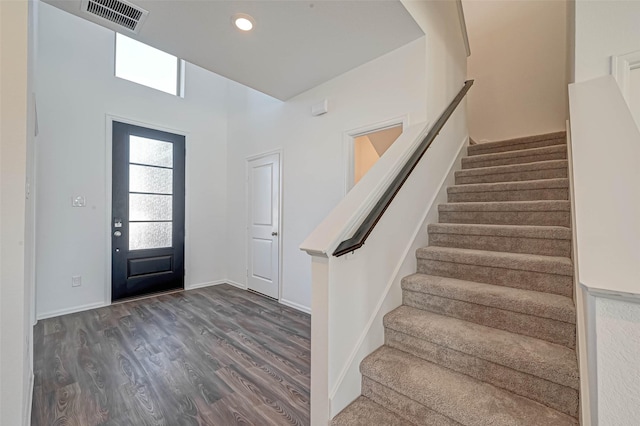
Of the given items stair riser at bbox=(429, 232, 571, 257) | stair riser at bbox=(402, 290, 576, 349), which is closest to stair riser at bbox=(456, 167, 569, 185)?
stair riser at bbox=(429, 232, 571, 257)

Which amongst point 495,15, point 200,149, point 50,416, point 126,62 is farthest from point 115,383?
point 495,15

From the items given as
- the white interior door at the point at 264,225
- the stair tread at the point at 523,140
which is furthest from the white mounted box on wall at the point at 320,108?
the stair tread at the point at 523,140

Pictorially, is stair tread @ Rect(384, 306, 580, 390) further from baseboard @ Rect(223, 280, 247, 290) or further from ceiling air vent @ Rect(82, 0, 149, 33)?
baseboard @ Rect(223, 280, 247, 290)

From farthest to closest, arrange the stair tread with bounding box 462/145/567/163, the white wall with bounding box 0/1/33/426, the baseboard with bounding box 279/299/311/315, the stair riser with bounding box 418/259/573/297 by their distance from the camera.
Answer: the baseboard with bounding box 279/299/311/315, the stair tread with bounding box 462/145/567/163, the stair riser with bounding box 418/259/573/297, the white wall with bounding box 0/1/33/426

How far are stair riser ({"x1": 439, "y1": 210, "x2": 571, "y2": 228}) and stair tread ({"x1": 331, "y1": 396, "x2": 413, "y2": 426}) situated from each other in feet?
5.32

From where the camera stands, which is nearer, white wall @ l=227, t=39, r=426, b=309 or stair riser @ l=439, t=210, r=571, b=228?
stair riser @ l=439, t=210, r=571, b=228

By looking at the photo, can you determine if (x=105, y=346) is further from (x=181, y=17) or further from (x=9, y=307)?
(x=181, y=17)

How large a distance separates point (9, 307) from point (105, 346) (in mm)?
1843

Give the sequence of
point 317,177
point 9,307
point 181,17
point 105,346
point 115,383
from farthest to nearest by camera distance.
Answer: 1. point 317,177
2. point 105,346
3. point 181,17
4. point 115,383
5. point 9,307

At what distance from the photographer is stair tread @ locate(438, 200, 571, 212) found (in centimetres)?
191

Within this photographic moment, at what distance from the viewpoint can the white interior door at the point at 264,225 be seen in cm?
376

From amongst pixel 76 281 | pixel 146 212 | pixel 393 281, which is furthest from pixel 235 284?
pixel 393 281

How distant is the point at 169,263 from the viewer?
4.01 meters

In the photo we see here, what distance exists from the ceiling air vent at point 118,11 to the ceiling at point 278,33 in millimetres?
49
